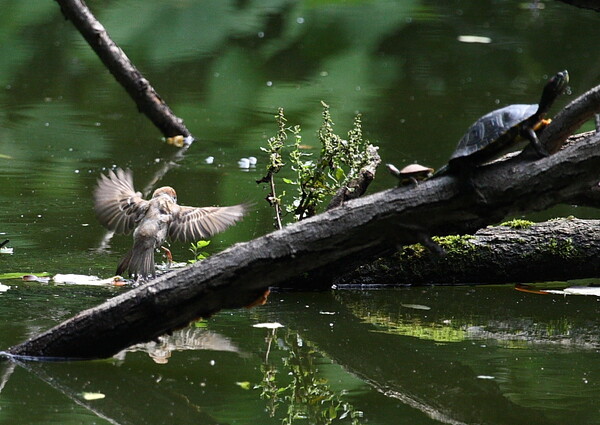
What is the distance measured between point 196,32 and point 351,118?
5190mm

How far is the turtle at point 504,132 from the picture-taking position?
4.13m

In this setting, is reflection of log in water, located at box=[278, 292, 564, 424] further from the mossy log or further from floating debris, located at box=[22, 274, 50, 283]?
floating debris, located at box=[22, 274, 50, 283]

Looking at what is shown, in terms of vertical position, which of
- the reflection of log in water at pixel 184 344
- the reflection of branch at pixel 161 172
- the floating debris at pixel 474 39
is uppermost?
the floating debris at pixel 474 39

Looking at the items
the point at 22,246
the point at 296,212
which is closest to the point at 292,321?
the point at 296,212

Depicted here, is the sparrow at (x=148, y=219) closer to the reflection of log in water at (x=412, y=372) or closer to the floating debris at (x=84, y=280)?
the floating debris at (x=84, y=280)

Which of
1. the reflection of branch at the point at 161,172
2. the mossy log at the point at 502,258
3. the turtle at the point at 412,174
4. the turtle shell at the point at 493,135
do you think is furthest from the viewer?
the reflection of branch at the point at 161,172

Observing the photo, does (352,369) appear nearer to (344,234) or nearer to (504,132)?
(344,234)

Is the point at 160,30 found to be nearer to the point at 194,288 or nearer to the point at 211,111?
the point at 211,111

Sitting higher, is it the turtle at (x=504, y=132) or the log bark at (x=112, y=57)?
the log bark at (x=112, y=57)

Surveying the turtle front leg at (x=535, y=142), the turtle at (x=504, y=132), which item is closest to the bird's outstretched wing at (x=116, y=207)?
the turtle at (x=504, y=132)

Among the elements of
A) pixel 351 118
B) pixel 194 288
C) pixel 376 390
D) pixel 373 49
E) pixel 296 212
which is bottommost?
pixel 376 390

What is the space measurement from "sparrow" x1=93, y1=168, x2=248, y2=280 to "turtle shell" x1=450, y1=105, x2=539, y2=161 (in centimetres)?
157

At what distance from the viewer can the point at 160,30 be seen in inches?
586

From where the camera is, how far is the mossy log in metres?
5.62
